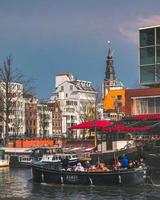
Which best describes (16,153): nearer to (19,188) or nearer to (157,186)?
(19,188)

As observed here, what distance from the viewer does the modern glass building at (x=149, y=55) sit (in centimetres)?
9356

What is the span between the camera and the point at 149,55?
9462 cm

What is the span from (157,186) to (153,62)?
4471 cm

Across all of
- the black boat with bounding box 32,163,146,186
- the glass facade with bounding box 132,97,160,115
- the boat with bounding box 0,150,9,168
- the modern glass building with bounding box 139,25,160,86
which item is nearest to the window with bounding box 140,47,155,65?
the modern glass building with bounding box 139,25,160,86

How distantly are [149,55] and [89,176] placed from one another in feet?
148

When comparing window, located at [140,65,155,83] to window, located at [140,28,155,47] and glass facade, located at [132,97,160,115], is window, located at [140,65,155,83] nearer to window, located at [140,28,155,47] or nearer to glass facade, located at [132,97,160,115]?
glass facade, located at [132,97,160,115]

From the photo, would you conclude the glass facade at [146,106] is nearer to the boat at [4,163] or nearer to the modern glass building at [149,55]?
the modern glass building at [149,55]

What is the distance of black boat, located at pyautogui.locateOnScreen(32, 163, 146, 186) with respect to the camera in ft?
169

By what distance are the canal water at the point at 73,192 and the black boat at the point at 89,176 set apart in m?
0.75

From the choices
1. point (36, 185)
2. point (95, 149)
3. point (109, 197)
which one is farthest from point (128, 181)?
point (95, 149)

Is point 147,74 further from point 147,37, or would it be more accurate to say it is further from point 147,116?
point 147,116

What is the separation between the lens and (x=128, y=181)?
51656mm

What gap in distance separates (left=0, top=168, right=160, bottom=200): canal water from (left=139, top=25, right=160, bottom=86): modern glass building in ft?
132

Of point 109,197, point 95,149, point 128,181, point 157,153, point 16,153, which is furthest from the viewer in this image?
point 16,153
